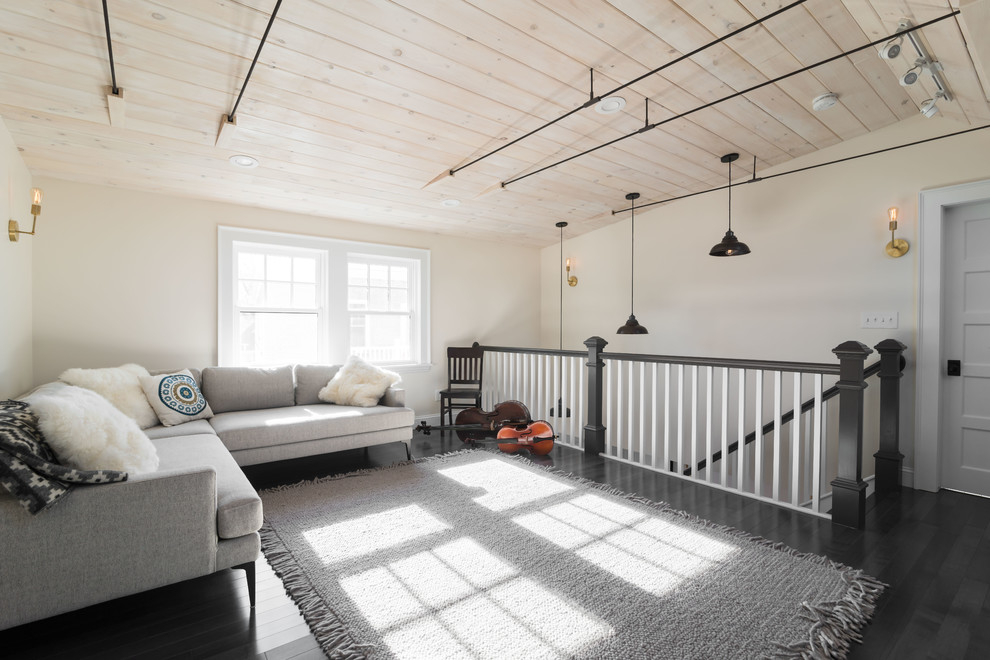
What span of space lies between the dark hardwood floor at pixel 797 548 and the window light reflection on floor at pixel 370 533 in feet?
0.92

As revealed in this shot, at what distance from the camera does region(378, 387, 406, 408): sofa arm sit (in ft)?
13.2

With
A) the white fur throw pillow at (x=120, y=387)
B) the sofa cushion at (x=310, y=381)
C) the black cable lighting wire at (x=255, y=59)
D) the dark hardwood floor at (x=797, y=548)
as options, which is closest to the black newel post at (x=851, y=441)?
the dark hardwood floor at (x=797, y=548)

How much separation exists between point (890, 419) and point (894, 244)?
1.31m

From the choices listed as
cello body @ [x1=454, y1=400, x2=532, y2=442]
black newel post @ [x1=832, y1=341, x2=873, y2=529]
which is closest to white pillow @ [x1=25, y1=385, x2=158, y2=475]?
cello body @ [x1=454, y1=400, x2=532, y2=442]

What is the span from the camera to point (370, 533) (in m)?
2.48

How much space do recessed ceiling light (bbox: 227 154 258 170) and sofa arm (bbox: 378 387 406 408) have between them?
204 cm

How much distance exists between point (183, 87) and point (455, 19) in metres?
1.54

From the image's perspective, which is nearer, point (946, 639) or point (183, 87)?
point (946, 639)

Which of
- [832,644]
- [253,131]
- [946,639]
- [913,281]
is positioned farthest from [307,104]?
[913,281]

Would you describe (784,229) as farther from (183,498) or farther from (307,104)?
(183,498)

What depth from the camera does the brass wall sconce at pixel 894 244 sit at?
3480 mm

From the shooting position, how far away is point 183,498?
1.79 metres

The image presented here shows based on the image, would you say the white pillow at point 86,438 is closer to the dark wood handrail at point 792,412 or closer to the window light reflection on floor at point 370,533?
the window light reflection on floor at point 370,533

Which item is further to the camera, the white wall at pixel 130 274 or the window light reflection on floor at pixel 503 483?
the white wall at pixel 130 274
